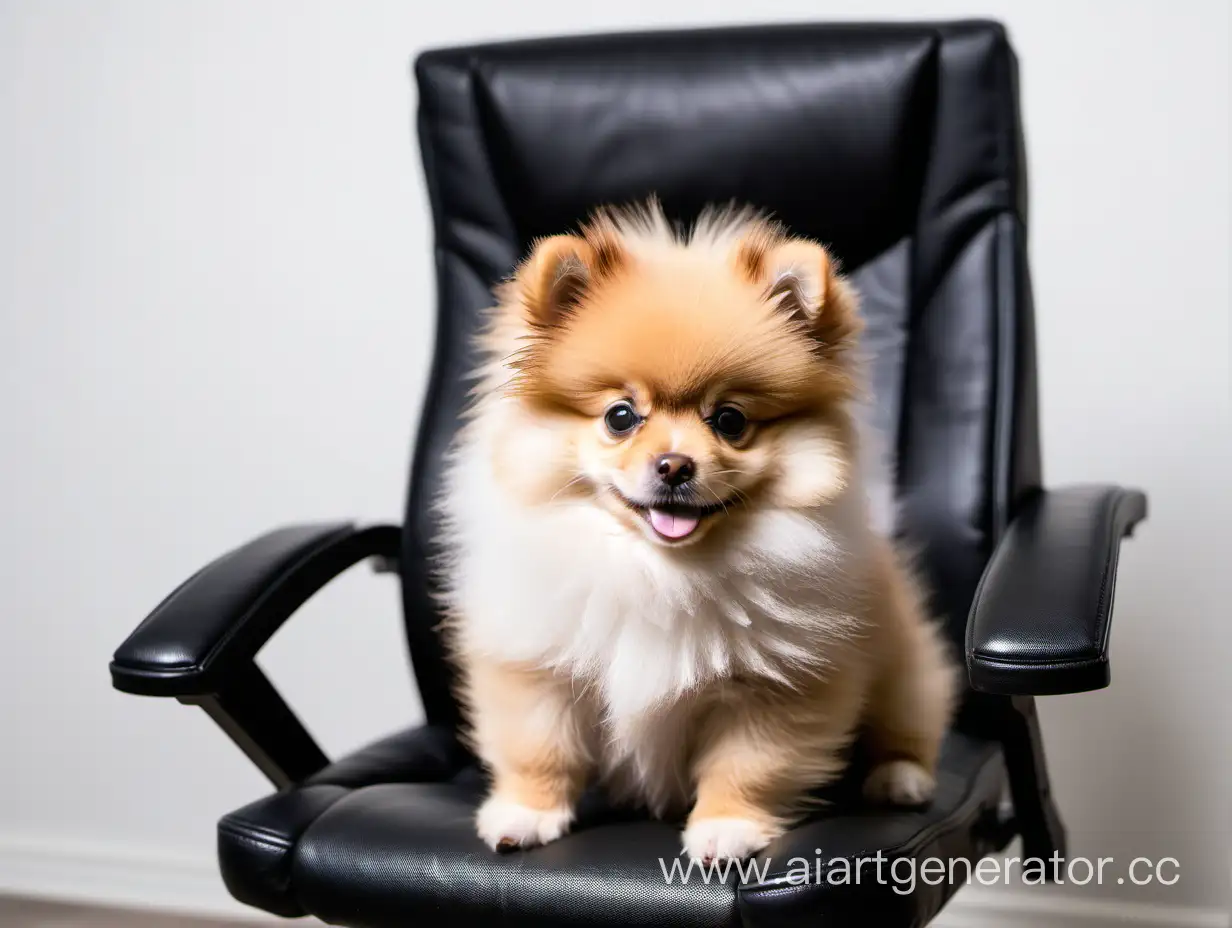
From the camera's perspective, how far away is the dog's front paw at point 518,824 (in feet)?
3.93

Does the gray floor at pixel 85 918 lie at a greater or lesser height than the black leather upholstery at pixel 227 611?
lesser

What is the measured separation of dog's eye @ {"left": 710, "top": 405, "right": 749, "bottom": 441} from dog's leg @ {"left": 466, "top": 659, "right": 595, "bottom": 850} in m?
0.30

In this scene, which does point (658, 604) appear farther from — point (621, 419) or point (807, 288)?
point (807, 288)

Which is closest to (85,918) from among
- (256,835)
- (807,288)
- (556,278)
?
(256,835)

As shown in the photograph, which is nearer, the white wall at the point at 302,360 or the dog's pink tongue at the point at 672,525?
the dog's pink tongue at the point at 672,525

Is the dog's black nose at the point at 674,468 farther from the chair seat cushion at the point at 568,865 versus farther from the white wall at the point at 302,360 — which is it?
the white wall at the point at 302,360

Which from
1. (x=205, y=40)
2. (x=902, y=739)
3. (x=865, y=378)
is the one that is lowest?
(x=902, y=739)

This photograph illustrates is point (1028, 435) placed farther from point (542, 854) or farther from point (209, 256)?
point (209, 256)

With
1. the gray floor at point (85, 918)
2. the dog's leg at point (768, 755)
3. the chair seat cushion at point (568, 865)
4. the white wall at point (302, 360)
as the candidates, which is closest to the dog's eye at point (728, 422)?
the dog's leg at point (768, 755)

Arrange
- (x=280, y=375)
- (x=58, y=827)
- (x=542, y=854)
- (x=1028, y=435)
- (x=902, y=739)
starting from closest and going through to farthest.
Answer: (x=542, y=854) → (x=902, y=739) → (x=1028, y=435) → (x=280, y=375) → (x=58, y=827)

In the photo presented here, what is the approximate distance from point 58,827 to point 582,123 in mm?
1879

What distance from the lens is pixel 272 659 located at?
2531 millimetres

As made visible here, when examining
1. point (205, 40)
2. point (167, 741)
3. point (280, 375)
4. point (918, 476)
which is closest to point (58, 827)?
point (167, 741)

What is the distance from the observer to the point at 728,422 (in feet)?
3.84
